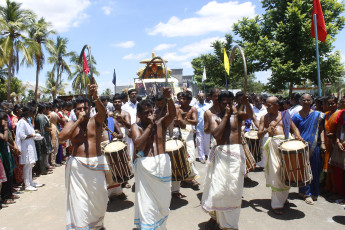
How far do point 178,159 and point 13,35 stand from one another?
23.3 meters

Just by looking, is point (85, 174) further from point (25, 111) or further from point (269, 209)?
point (25, 111)

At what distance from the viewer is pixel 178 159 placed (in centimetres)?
476

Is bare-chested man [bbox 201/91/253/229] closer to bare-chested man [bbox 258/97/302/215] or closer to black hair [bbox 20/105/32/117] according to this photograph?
bare-chested man [bbox 258/97/302/215]

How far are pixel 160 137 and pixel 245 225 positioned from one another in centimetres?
197

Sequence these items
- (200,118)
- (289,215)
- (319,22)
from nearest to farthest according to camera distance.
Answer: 1. (289,215)
2. (200,118)
3. (319,22)

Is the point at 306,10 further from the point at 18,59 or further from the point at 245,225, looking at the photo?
the point at 18,59

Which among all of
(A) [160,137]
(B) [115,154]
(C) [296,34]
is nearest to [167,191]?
(A) [160,137]

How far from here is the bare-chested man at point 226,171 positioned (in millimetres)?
3828

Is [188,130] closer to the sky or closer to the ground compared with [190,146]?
closer to the sky

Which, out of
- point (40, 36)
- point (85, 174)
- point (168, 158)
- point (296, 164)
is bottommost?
point (296, 164)

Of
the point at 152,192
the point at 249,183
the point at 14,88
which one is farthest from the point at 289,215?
the point at 14,88

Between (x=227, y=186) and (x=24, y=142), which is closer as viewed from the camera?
(x=227, y=186)

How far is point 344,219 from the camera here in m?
4.39

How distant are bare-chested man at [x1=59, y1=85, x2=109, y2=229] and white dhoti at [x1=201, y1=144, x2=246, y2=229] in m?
1.53
